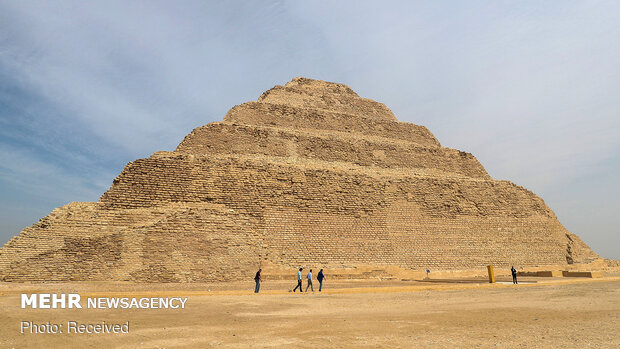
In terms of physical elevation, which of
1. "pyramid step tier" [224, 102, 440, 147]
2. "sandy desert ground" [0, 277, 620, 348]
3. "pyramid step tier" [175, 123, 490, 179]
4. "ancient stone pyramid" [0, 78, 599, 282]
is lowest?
"sandy desert ground" [0, 277, 620, 348]

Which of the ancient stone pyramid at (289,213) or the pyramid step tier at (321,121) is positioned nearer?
the ancient stone pyramid at (289,213)

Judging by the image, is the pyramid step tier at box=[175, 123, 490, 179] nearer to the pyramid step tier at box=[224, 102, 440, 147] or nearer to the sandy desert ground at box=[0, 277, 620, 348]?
the pyramid step tier at box=[224, 102, 440, 147]

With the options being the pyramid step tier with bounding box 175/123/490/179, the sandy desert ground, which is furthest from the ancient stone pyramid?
the sandy desert ground

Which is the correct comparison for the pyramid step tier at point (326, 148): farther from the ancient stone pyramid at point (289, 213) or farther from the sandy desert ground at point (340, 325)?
the sandy desert ground at point (340, 325)

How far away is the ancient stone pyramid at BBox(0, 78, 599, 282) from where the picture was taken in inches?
549

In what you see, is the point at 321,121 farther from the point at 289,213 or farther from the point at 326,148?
the point at 289,213

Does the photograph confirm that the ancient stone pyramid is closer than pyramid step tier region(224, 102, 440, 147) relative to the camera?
Yes

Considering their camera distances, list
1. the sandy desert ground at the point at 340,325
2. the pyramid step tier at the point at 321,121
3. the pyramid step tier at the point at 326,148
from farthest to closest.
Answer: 1. the pyramid step tier at the point at 321,121
2. the pyramid step tier at the point at 326,148
3. the sandy desert ground at the point at 340,325

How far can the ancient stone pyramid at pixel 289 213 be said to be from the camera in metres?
14.0

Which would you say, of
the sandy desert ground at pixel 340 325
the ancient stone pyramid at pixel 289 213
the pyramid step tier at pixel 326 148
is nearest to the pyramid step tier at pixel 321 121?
the ancient stone pyramid at pixel 289 213

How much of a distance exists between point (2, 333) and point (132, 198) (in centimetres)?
1156

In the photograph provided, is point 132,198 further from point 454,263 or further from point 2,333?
point 454,263

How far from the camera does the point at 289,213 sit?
1744 cm

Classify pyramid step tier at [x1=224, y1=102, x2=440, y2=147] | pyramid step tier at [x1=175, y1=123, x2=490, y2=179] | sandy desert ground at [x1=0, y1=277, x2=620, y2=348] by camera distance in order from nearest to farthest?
1. sandy desert ground at [x1=0, y1=277, x2=620, y2=348]
2. pyramid step tier at [x1=175, y1=123, x2=490, y2=179]
3. pyramid step tier at [x1=224, y1=102, x2=440, y2=147]
